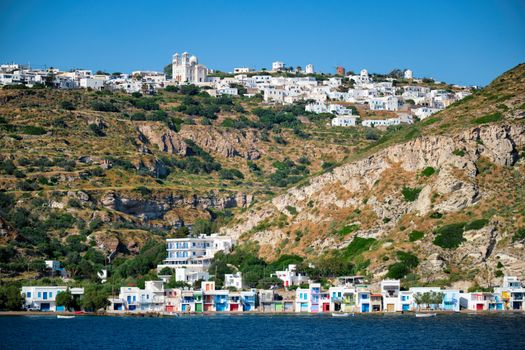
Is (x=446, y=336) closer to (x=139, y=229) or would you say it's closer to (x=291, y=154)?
(x=139, y=229)

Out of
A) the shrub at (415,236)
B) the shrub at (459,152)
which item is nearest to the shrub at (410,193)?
the shrub at (459,152)

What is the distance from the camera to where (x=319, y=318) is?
103 meters

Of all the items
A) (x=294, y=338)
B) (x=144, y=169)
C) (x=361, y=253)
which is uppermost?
(x=144, y=169)

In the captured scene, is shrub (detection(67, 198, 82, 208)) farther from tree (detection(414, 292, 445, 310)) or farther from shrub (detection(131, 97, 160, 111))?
tree (detection(414, 292, 445, 310))

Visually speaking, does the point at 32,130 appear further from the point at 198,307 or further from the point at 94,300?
the point at 198,307

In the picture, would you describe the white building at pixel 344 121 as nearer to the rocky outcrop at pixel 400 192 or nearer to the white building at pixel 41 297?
the rocky outcrop at pixel 400 192

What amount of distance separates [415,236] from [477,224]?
5.99 m

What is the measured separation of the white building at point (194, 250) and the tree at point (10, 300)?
64.0ft

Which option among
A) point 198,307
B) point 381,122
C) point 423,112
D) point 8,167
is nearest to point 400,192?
point 198,307

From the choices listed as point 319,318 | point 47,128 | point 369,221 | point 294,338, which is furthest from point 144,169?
point 294,338

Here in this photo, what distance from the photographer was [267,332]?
302ft

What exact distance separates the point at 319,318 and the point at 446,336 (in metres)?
19.1

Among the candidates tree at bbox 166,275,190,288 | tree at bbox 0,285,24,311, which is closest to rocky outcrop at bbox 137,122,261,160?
tree at bbox 166,275,190,288

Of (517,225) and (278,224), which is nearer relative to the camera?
(517,225)
